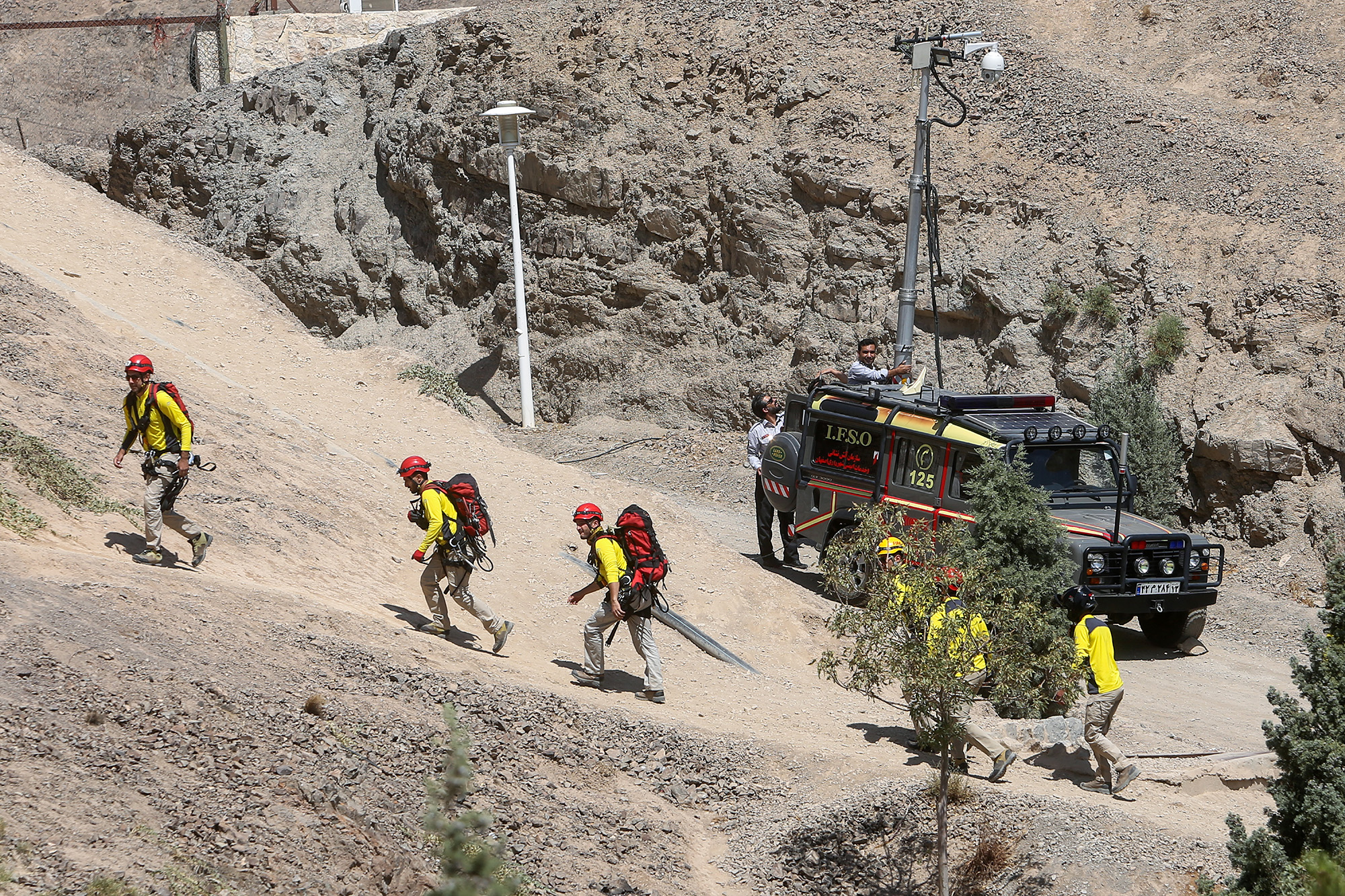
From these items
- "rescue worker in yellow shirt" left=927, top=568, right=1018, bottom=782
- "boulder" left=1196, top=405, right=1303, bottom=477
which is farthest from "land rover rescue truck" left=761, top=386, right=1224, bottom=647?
"boulder" left=1196, top=405, right=1303, bottom=477

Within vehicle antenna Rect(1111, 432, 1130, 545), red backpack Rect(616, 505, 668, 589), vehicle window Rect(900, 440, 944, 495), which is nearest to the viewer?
red backpack Rect(616, 505, 668, 589)

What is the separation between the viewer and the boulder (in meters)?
17.6

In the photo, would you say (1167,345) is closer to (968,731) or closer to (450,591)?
(968,731)

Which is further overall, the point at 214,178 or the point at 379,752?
the point at 214,178

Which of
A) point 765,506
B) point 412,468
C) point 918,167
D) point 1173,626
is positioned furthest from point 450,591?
point 918,167

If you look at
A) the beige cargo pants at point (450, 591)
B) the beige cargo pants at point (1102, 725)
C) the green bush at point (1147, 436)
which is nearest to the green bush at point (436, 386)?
the beige cargo pants at point (450, 591)

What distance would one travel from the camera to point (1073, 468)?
1367 cm

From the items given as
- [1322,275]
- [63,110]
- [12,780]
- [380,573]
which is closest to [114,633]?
[12,780]

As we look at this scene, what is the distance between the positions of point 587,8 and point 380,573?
62.1ft

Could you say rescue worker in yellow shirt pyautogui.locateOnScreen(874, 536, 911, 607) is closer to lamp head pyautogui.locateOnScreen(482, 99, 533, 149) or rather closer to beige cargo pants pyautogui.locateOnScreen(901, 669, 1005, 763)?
beige cargo pants pyautogui.locateOnScreen(901, 669, 1005, 763)

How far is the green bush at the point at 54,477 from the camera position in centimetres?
1095

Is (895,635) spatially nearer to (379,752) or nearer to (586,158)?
(379,752)

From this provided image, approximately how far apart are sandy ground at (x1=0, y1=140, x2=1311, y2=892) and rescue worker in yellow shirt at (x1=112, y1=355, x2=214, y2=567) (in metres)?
0.50

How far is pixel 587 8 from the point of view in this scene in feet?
91.8
